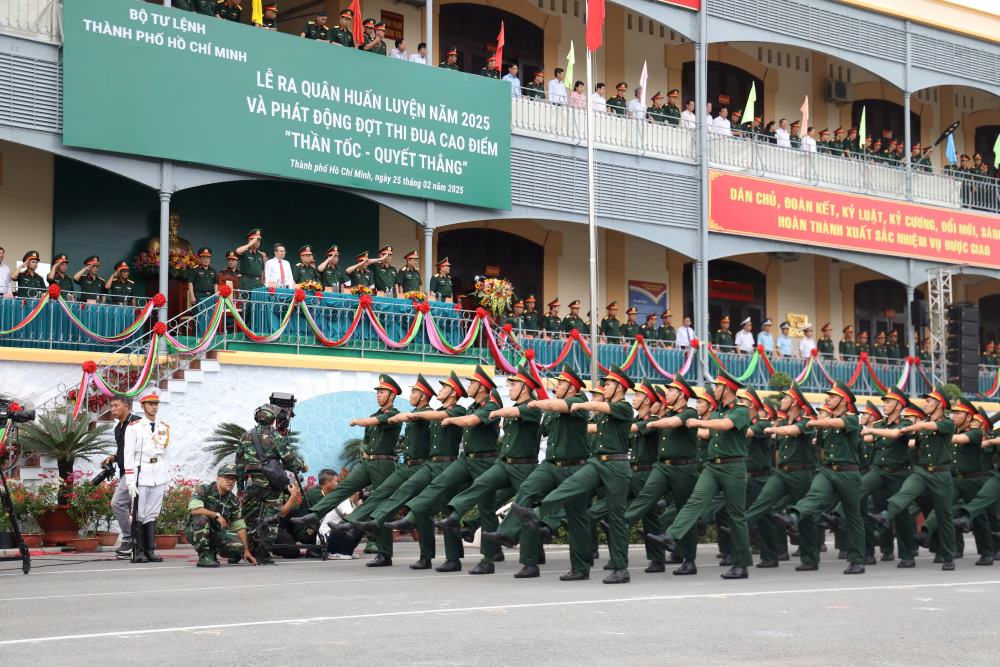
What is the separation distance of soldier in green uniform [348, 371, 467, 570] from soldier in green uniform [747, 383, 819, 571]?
3.17 metres

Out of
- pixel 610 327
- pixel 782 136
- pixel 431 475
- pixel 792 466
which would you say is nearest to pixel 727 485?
pixel 792 466

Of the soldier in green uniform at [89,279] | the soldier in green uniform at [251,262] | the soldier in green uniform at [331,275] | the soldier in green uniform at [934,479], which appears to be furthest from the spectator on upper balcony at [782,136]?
the soldier in green uniform at [89,279]

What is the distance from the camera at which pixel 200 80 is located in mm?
21828

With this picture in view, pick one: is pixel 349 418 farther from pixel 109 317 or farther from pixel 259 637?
pixel 259 637

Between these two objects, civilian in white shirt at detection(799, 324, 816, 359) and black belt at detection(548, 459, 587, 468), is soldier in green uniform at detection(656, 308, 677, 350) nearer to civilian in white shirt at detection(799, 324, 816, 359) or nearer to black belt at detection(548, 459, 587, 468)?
civilian in white shirt at detection(799, 324, 816, 359)

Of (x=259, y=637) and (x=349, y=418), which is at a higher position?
(x=349, y=418)

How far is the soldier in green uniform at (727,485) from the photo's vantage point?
44.8 feet

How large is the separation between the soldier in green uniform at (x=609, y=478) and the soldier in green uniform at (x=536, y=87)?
14.1 m

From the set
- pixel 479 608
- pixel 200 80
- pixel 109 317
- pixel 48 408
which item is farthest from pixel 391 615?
pixel 200 80

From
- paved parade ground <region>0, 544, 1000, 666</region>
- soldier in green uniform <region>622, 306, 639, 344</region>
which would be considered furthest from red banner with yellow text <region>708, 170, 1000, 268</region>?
paved parade ground <region>0, 544, 1000, 666</region>

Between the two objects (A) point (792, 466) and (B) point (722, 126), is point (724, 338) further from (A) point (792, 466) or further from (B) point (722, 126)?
(A) point (792, 466)

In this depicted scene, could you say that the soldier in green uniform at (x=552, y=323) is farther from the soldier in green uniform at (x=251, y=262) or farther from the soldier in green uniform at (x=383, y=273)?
the soldier in green uniform at (x=251, y=262)

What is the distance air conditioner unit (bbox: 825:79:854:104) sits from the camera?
34375mm

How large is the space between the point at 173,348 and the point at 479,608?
35.4 ft
